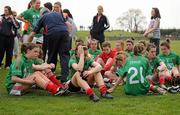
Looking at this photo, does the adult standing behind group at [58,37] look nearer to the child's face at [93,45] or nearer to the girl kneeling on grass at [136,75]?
the child's face at [93,45]

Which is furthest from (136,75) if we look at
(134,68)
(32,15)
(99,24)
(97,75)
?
(99,24)

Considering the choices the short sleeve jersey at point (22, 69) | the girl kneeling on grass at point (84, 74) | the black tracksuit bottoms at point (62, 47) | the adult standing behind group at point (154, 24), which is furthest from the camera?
the adult standing behind group at point (154, 24)

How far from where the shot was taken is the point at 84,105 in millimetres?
7480

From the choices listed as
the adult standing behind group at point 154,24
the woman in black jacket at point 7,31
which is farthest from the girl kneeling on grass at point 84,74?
the adult standing behind group at point 154,24

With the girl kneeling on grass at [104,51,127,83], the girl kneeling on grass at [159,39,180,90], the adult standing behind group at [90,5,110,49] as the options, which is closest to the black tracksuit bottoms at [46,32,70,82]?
the girl kneeling on grass at [104,51,127,83]

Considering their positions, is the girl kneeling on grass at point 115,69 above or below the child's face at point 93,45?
below

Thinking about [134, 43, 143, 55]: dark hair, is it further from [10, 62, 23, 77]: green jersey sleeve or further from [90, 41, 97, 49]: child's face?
[90, 41, 97, 49]: child's face

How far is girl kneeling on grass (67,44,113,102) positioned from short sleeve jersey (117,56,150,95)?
572mm

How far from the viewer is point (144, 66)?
8.68 m

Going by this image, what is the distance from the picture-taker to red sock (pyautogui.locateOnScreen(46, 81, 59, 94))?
330 inches

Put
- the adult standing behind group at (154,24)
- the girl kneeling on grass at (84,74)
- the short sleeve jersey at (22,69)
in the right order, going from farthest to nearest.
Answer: the adult standing behind group at (154,24)
the short sleeve jersey at (22,69)
the girl kneeling on grass at (84,74)

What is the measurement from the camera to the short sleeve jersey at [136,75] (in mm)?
8602

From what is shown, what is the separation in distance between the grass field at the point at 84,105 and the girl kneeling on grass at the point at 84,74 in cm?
20

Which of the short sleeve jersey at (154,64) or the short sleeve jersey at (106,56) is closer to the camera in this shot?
the short sleeve jersey at (154,64)
